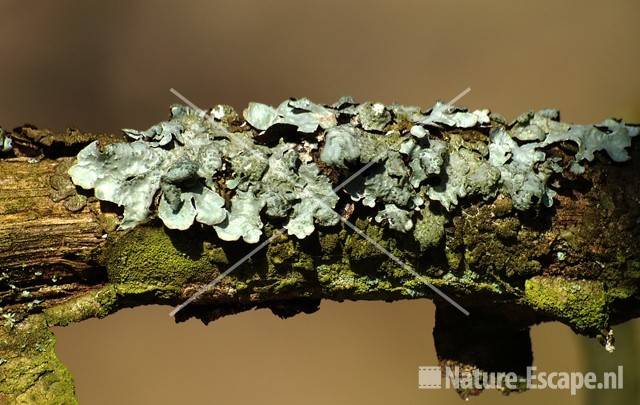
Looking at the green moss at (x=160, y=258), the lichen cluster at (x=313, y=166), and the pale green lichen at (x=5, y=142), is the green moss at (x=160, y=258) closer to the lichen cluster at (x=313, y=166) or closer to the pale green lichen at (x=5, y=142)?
the lichen cluster at (x=313, y=166)

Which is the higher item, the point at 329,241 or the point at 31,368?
the point at 329,241

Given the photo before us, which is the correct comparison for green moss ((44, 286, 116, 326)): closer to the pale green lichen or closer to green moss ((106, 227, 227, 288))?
green moss ((106, 227, 227, 288))

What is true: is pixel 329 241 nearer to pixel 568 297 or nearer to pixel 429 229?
pixel 429 229

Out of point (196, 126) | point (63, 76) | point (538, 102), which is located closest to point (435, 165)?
point (196, 126)

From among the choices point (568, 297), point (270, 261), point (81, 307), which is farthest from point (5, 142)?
point (568, 297)

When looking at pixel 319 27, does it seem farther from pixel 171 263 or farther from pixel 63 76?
pixel 171 263
